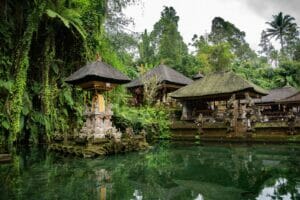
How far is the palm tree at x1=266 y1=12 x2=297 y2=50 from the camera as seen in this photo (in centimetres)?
5662

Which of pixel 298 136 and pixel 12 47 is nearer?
pixel 12 47

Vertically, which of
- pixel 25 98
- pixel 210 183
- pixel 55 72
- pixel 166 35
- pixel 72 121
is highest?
pixel 166 35

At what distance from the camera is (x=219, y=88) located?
22.2 metres

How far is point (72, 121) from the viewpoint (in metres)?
17.9

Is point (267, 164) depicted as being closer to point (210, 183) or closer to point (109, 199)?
point (210, 183)

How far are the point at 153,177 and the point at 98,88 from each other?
644 centimetres

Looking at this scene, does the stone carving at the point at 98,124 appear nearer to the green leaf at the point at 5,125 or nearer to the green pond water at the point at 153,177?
the green pond water at the point at 153,177

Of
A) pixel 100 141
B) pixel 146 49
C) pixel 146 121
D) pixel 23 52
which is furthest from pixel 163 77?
pixel 146 49

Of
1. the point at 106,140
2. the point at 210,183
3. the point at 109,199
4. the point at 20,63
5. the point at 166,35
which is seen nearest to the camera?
the point at 109,199

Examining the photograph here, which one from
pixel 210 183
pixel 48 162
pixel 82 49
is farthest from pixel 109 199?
pixel 82 49

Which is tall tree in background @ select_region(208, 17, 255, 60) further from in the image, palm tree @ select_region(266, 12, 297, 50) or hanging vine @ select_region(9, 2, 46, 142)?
hanging vine @ select_region(9, 2, 46, 142)

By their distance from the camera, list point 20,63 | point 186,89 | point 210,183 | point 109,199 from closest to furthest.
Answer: point 109,199 < point 210,183 < point 20,63 < point 186,89

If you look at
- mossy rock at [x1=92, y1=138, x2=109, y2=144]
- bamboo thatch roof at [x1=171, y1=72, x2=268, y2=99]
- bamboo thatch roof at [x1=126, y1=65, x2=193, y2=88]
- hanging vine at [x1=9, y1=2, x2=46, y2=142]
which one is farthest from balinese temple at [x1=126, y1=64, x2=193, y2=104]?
mossy rock at [x1=92, y1=138, x2=109, y2=144]

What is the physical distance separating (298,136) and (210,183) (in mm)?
11331
